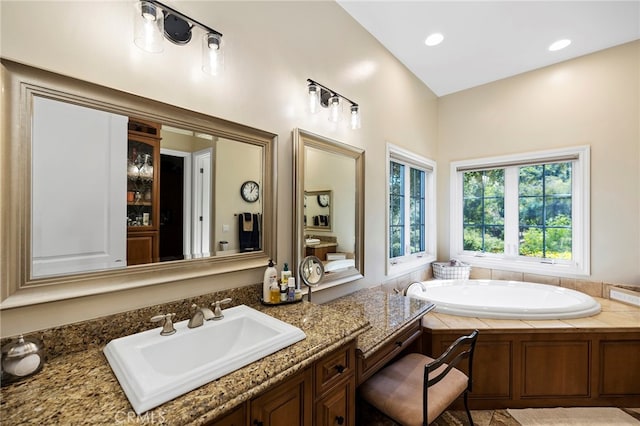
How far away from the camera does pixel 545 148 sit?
2.98 metres

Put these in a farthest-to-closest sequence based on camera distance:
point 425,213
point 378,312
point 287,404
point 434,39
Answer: point 425,213
point 434,39
point 378,312
point 287,404

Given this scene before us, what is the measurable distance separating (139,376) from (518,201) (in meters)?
3.81

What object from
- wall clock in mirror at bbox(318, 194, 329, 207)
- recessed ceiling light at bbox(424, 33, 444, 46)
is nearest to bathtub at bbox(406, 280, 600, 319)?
wall clock in mirror at bbox(318, 194, 329, 207)

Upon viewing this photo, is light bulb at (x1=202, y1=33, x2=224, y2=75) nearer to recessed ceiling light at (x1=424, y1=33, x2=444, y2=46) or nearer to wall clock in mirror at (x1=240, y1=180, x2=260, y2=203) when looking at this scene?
wall clock in mirror at (x1=240, y1=180, x2=260, y2=203)

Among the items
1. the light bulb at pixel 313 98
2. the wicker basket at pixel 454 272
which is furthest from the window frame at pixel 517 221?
the light bulb at pixel 313 98

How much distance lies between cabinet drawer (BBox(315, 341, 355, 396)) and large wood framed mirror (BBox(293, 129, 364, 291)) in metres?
0.68

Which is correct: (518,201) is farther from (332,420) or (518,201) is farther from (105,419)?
(105,419)

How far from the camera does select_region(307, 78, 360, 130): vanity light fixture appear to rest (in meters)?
1.84

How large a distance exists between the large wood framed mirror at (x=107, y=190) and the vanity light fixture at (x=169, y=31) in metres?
0.23

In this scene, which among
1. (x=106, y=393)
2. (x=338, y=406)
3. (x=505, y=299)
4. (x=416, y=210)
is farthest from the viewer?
(x=416, y=210)

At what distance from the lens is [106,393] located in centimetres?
76

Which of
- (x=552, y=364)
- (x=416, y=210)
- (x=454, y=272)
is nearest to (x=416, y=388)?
(x=552, y=364)

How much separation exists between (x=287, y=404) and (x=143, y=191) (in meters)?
1.00

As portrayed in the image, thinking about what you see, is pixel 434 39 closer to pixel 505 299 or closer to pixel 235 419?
pixel 505 299
